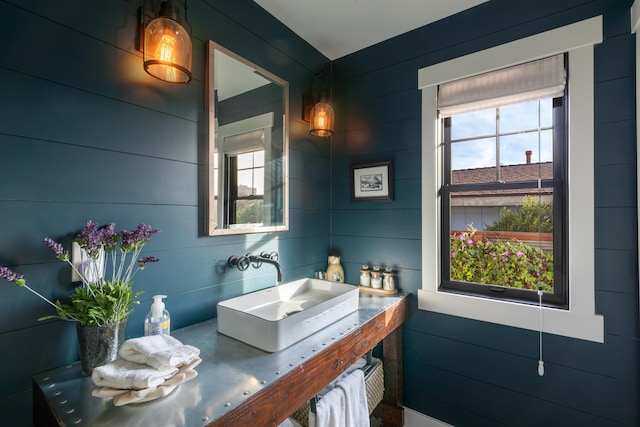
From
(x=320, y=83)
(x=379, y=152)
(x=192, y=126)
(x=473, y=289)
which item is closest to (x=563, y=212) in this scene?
(x=473, y=289)

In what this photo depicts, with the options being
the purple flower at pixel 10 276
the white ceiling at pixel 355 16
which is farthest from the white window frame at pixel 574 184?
the purple flower at pixel 10 276

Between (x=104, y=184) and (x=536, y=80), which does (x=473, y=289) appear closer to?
(x=536, y=80)

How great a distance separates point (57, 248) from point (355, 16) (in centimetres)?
185

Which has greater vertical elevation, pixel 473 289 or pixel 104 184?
pixel 104 184

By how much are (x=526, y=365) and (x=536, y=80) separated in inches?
57.8

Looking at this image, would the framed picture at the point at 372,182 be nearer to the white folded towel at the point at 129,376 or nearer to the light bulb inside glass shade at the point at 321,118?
the light bulb inside glass shade at the point at 321,118

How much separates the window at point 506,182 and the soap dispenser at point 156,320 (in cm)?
154

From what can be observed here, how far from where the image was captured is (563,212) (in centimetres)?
152

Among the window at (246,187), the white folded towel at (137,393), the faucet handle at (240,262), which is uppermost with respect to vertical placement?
the window at (246,187)

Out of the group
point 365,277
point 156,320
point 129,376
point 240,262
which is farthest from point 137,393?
point 365,277

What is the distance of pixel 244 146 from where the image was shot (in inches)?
62.9

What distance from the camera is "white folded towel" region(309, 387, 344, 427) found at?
1.26 metres

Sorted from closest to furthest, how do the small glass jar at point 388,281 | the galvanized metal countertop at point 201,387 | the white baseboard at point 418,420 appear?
1. the galvanized metal countertop at point 201,387
2. the white baseboard at point 418,420
3. the small glass jar at point 388,281

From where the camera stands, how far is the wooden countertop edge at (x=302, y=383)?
855 millimetres
